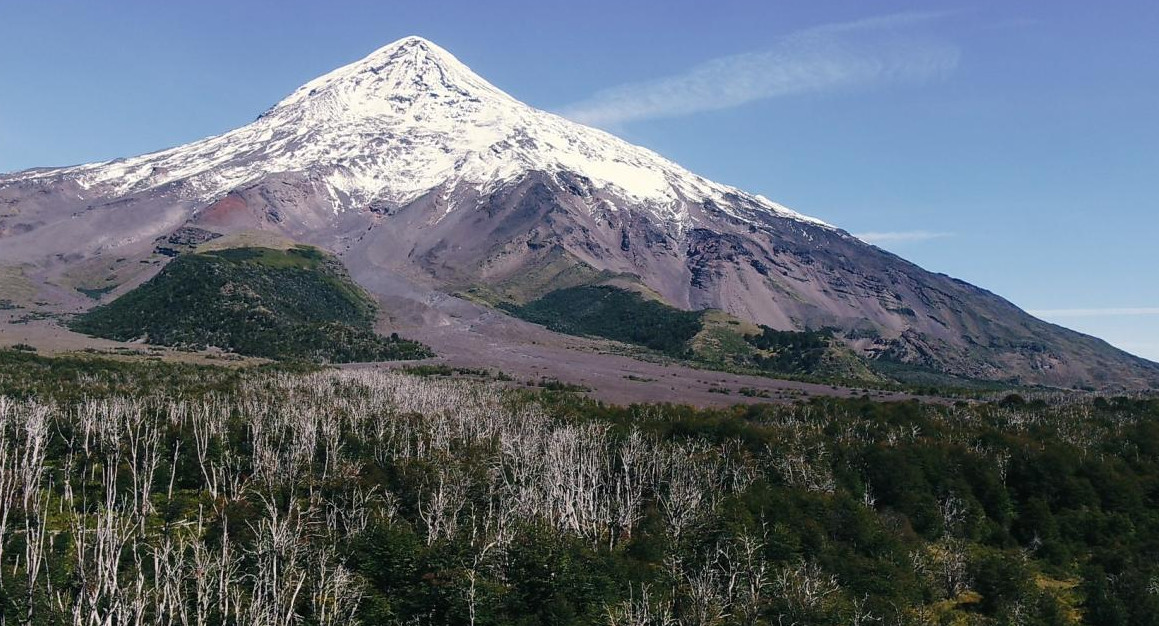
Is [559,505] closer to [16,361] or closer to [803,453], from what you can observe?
[803,453]

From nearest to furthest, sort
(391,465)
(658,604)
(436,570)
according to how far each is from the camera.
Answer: (658,604) < (436,570) < (391,465)

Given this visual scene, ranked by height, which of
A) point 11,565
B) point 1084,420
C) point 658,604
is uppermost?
point 1084,420

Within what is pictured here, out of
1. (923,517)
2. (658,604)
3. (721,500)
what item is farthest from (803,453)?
(658,604)

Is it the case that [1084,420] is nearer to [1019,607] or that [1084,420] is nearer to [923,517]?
[923,517]

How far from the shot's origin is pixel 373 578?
64.1 m

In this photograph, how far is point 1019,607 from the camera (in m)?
68.8

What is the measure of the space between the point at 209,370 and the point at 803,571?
15667cm

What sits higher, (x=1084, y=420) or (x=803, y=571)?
(x=1084, y=420)

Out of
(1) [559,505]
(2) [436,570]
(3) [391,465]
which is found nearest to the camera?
(2) [436,570]

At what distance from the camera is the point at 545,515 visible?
80625 mm

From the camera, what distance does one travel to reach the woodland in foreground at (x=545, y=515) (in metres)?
57.6

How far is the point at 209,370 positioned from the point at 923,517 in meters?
153

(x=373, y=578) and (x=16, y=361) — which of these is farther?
(x=16, y=361)

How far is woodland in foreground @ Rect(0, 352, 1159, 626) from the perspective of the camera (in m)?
57.6
